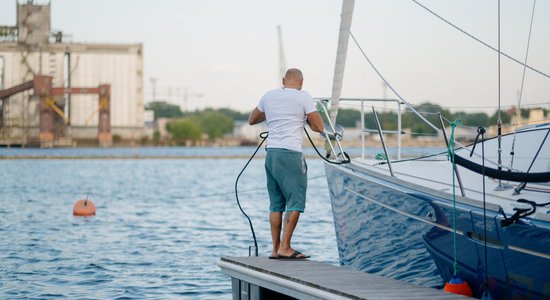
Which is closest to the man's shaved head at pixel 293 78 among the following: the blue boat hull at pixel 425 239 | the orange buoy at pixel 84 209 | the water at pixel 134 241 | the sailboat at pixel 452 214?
the sailboat at pixel 452 214

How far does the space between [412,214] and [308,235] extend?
12.1 m

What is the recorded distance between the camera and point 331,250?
17.2m

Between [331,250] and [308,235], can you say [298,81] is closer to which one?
[331,250]

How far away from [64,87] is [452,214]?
326ft

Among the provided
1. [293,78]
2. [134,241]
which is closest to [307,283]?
[293,78]

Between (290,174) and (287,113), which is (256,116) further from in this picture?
(290,174)

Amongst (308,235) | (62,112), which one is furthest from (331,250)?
(62,112)

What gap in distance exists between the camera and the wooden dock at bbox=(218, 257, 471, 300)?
23.2ft

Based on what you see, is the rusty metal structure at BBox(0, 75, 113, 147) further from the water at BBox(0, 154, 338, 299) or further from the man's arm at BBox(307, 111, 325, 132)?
the man's arm at BBox(307, 111, 325, 132)

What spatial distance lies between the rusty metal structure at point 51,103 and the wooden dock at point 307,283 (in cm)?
8909

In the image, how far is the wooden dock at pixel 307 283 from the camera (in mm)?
7074

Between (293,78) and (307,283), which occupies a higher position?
(293,78)

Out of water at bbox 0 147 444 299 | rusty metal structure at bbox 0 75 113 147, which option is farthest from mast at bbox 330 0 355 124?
rusty metal structure at bbox 0 75 113 147

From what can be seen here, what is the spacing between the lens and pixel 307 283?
24.4 feet
